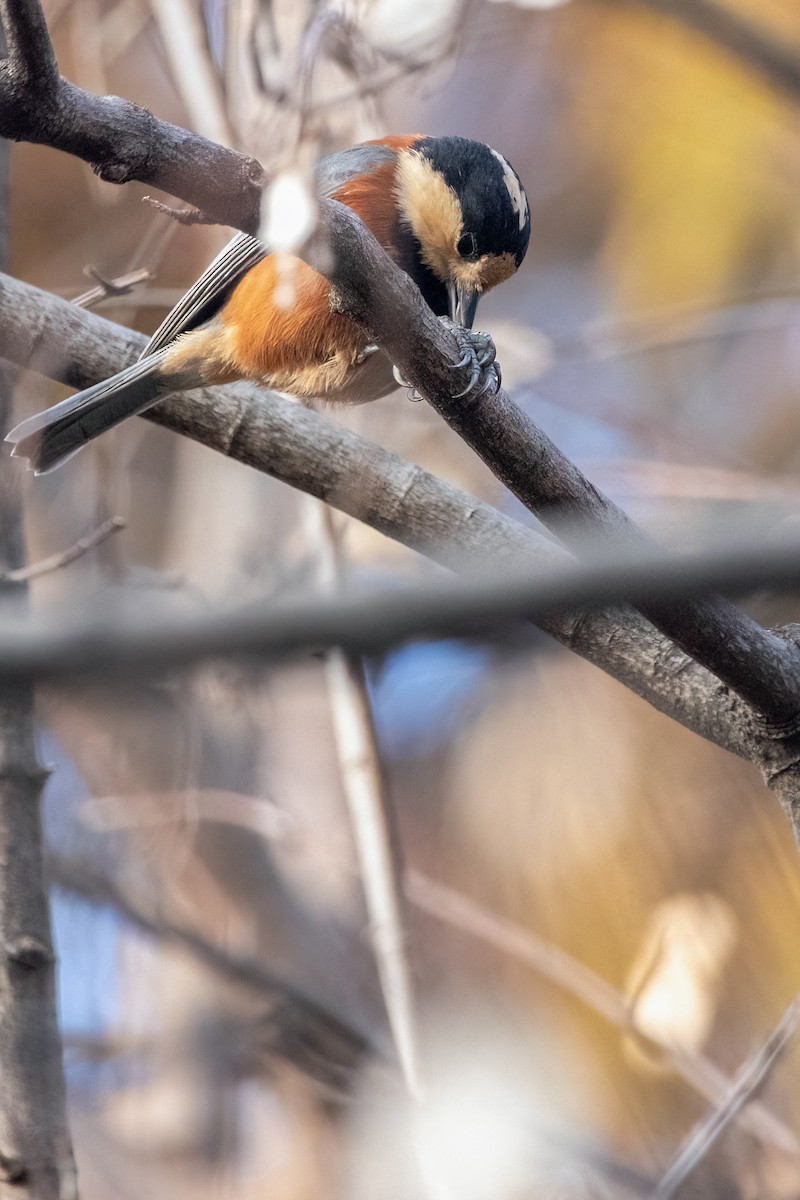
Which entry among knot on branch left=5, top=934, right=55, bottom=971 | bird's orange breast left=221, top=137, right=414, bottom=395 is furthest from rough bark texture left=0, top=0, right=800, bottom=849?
knot on branch left=5, top=934, right=55, bottom=971

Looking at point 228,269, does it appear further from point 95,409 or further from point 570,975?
point 570,975

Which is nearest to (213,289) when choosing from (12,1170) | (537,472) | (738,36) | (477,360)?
(477,360)

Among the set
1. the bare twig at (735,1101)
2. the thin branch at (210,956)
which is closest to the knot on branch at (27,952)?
the thin branch at (210,956)

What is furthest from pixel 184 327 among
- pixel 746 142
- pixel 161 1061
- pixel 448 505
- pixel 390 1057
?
pixel 746 142

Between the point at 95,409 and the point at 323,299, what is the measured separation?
0.52 m

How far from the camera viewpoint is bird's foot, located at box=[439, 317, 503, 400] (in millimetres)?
1636

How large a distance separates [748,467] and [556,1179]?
2546 millimetres

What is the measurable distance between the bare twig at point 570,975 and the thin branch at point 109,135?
2.04 meters

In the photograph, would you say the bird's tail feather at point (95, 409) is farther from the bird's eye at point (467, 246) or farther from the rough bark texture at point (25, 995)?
the bird's eye at point (467, 246)

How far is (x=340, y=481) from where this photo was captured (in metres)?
2.09

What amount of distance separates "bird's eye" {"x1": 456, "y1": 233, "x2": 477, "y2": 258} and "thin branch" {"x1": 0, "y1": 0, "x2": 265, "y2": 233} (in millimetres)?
1026

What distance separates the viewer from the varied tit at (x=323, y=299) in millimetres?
2285

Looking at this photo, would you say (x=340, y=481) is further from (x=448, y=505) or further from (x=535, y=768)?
(x=535, y=768)

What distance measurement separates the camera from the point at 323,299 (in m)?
2.25
